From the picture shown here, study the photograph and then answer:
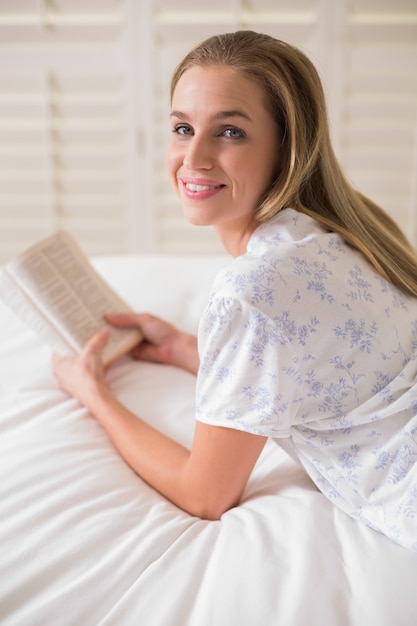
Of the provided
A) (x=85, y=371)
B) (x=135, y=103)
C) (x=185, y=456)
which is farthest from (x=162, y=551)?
(x=135, y=103)

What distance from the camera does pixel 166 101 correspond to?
2607mm

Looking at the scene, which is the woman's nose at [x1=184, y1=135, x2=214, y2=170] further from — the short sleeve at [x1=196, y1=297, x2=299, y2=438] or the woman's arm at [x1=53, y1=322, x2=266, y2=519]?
the woman's arm at [x1=53, y1=322, x2=266, y2=519]

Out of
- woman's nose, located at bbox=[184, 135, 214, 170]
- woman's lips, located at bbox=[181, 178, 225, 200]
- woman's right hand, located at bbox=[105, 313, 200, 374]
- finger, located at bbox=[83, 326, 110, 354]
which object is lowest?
woman's right hand, located at bbox=[105, 313, 200, 374]

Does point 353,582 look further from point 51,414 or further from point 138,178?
point 138,178

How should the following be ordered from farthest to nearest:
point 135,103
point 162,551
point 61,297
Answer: point 135,103, point 61,297, point 162,551

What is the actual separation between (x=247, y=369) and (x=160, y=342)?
0.54 metres

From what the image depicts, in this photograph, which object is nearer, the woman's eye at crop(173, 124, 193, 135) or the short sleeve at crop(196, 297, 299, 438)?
the short sleeve at crop(196, 297, 299, 438)

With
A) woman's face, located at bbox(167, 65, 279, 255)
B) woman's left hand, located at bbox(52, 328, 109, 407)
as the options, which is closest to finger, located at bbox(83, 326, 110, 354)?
woman's left hand, located at bbox(52, 328, 109, 407)

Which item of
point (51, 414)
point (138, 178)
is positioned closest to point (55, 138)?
point (138, 178)

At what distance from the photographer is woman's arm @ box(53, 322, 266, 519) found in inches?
33.7

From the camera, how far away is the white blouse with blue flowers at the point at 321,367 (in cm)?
80

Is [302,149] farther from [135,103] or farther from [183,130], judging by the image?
[135,103]

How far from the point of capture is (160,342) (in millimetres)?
1322

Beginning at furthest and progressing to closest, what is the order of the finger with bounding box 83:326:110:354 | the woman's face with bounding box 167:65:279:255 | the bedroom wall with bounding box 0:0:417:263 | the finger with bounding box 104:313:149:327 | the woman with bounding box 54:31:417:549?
the bedroom wall with bounding box 0:0:417:263 → the finger with bounding box 104:313:149:327 → the finger with bounding box 83:326:110:354 → the woman's face with bounding box 167:65:279:255 → the woman with bounding box 54:31:417:549
